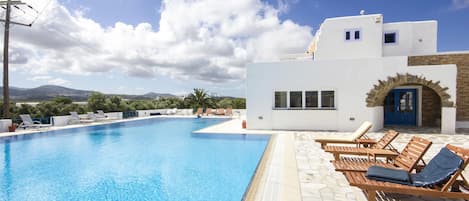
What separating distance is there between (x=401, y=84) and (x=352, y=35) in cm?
511

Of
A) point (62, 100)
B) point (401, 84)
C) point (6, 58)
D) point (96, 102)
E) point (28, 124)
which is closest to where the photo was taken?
point (401, 84)

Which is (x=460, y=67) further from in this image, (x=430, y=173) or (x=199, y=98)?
(x=199, y=98)

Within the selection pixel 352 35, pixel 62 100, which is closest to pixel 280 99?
pixel 352 35

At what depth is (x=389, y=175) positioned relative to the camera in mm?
4211

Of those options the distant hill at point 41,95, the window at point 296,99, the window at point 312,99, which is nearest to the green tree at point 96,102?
the distant hill at point 41,95

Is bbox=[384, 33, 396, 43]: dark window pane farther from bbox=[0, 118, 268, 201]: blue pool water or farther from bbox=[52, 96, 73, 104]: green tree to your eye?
bbox=[52, 96, 73, 104]: green tree

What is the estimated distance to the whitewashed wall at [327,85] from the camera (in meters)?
13.2

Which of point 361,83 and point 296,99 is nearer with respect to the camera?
point 361,83

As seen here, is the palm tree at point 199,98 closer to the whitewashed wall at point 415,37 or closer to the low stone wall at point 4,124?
the low stone wall at point 4,124

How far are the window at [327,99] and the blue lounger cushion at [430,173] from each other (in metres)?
9.97

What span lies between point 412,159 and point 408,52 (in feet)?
51.9

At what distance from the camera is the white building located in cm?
1305

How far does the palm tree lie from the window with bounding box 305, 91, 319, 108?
20.8 meters

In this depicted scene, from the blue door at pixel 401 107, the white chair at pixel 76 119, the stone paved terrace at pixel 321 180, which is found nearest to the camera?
the stone paved terrace at pixel 321 180
